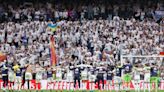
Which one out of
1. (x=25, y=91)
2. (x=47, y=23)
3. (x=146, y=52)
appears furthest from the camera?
(x=47, y=23)

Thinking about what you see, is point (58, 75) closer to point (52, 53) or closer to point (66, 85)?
point (66, 85)

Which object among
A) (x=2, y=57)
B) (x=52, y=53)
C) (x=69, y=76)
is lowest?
(x=69, y=76)

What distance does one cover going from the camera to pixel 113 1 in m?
53.7

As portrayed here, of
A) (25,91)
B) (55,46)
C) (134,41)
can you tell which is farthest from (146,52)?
(25,91)

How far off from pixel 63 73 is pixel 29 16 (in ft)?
30.9

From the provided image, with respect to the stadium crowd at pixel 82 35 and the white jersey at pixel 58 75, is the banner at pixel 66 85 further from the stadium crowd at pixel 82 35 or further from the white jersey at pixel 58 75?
the stadium crowd at pixel 82 35

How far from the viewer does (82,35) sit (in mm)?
49750

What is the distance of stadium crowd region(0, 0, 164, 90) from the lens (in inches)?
1842

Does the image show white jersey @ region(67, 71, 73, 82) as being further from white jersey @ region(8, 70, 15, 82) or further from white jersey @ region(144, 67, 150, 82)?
white jersey @ region(144, 67, 150, 82)

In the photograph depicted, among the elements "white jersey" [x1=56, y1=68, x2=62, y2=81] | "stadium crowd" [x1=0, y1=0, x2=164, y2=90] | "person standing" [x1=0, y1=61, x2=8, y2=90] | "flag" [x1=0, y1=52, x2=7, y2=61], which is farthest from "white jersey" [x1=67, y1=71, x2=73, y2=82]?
"flag" [x1=0, y1=52, x2=7, y2=61]

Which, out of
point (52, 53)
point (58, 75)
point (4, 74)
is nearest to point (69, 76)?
point (58, 75)

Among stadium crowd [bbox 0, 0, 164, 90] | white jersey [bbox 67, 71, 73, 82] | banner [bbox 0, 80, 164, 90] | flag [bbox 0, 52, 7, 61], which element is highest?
stadium crowd [bbox 0, 0, 164, 90]

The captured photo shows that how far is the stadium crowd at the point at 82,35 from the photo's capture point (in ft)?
153

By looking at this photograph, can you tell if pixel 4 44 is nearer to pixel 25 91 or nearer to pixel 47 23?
pixel 47 23
